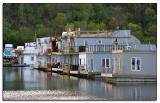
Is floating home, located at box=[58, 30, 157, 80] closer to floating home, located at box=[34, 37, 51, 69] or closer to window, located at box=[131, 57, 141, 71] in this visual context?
window, located at box=[131, 57, 141, 71]

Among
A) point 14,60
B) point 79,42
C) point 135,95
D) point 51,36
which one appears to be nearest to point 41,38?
point 51,36

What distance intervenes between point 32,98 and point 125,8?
1557 cm

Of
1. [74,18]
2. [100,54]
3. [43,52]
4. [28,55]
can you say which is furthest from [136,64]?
[28,55]

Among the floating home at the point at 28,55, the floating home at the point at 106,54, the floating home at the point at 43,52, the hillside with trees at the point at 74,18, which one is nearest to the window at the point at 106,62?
the floating home at the point at 106,54

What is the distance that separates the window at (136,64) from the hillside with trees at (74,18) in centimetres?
355

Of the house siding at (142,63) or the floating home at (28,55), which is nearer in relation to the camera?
the house siding at (142,63)

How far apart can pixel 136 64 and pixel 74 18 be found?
1308cm

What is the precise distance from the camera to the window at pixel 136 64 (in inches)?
872

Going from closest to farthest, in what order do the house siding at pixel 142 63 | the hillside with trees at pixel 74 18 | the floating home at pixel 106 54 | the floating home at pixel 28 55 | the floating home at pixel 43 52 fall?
the house siding at pixel 142 63, the floating home at pixel 106 54, the hillside with trees at pixel 74 18, the floating home at pixel 43 52, the floating home at pixel 28 55

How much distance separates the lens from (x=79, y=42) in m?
32.0

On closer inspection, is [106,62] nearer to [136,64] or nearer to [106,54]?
[106,54]

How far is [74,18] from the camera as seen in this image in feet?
114

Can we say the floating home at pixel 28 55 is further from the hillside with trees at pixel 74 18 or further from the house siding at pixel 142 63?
the house siding at pixel 142 63

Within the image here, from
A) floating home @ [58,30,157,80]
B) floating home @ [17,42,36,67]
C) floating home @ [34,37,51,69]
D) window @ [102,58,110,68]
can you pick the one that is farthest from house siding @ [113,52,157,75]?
floating home @ [17,42,36,67]
